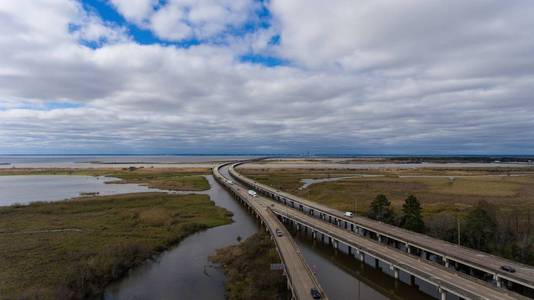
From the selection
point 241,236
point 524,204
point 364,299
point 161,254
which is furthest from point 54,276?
point 524,204

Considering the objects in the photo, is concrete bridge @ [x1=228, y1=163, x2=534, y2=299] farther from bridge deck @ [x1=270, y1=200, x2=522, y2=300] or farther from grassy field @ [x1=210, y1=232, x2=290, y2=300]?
grassy field @ [x1=210, y1=232, x2=290, y2=300]

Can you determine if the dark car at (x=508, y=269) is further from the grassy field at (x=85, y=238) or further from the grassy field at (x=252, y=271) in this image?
the grassy field at (x=85, y=238)

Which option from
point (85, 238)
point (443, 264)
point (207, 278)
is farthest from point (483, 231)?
point (85, 238)

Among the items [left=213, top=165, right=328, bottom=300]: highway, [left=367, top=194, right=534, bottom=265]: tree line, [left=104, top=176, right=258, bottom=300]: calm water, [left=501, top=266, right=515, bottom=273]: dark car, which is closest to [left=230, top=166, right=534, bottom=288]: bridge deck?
[left=501, top=266, right=515, bottom=273]: dark car

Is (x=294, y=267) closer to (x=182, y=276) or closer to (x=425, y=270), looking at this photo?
(x=182, y=276)

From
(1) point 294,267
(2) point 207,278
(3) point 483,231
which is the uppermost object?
(3) point 483,231

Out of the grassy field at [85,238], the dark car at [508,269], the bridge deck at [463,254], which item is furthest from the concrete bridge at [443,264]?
the grassy field at [85,238]
